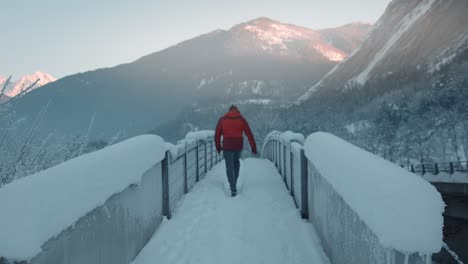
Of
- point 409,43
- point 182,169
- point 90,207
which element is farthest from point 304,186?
point 409,43

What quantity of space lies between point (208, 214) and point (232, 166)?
5.33 feet

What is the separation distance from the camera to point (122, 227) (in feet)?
12.2

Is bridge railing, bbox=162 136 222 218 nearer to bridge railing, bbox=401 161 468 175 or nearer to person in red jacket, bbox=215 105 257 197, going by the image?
person in red jacket, bbox=215 105 257 197

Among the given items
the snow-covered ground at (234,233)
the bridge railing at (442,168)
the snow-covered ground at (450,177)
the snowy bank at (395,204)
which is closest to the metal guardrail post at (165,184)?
the snow-covered ground at (234,233)

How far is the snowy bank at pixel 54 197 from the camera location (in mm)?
1857

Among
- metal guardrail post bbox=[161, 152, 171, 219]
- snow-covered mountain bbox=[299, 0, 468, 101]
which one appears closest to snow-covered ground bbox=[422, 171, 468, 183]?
metal guardrail post bbox=[161, 152, 171, 219]

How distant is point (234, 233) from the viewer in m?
4.98

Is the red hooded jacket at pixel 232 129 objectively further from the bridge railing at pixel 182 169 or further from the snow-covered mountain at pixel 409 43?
the snow-covered mountain at pixel 409 43

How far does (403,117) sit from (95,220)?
6837 centimetres

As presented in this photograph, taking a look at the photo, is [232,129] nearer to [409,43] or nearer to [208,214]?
[208,214]

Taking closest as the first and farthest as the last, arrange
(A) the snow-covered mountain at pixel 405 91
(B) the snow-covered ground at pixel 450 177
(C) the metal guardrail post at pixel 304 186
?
(C) the metal guardrail post at pixel 304 186 < (B) the snow-covered ground at pixel 450 177 < (A) the snow-covered mountain at pixel 405 91

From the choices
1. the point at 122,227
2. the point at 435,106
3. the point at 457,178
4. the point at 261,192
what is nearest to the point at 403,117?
the point at 435,106

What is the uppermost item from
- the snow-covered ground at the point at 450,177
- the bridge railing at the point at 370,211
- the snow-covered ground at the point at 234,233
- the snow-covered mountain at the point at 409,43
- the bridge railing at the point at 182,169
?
the snow-covered mountain at the point at 409,43

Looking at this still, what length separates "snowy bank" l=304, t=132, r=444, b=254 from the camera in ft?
5.84
